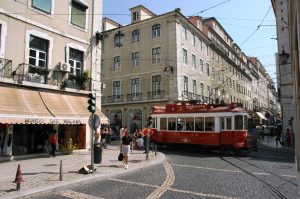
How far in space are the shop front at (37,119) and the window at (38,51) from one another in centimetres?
155

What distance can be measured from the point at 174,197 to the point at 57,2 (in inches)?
545

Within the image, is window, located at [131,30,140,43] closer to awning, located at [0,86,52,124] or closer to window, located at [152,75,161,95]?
window, located at [152,75,161,95]

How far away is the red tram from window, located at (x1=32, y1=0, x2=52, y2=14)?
10.9 m

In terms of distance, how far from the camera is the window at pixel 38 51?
1661cm

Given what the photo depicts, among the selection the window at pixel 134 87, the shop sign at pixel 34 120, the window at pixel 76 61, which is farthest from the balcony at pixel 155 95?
the shop sign at pixel 34 120

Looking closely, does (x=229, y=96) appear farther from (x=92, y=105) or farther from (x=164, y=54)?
(x=92, y=105)

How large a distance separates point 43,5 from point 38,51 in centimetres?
257

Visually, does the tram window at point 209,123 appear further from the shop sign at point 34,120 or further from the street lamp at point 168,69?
the street lamp at point 168,69

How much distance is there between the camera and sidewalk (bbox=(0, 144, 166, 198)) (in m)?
9.30

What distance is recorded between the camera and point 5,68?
14.9m

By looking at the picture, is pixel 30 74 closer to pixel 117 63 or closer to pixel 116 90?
pixel 116 90

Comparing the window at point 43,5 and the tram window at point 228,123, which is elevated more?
the window at point 43,5

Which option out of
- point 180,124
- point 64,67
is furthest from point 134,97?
point 64,67

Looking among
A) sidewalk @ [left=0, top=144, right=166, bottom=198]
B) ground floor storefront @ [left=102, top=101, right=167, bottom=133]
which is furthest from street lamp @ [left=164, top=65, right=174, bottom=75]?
sidewalk @ [left=0, top=144, right=166, bottom=198]
